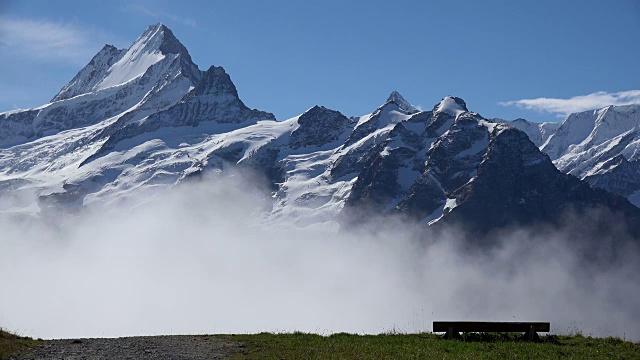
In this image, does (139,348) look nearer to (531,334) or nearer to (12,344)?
(12,344)

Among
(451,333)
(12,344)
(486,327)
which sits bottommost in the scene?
(12,344)

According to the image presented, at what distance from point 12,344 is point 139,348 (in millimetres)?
5129

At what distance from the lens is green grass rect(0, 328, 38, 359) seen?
29.9m

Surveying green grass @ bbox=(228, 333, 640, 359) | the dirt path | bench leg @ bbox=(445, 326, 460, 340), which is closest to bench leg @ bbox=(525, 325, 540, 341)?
green grass @ bbox=(228, 333, 640, 359)

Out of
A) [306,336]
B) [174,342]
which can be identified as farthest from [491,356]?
[174,342]

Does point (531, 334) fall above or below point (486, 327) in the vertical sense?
below

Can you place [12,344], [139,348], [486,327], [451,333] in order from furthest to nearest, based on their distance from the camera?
[451,333] < [486,327] < [139,348] < [12,344]

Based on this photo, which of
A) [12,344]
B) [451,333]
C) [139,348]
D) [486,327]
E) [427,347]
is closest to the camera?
[12,344]

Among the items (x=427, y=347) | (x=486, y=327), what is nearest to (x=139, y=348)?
(x=427, y=347)

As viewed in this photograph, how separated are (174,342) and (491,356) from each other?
1369cm

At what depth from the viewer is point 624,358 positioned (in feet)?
101

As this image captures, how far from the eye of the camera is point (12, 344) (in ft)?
103

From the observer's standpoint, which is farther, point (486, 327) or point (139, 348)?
point (486, 327)

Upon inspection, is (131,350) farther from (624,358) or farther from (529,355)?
(624,358)
